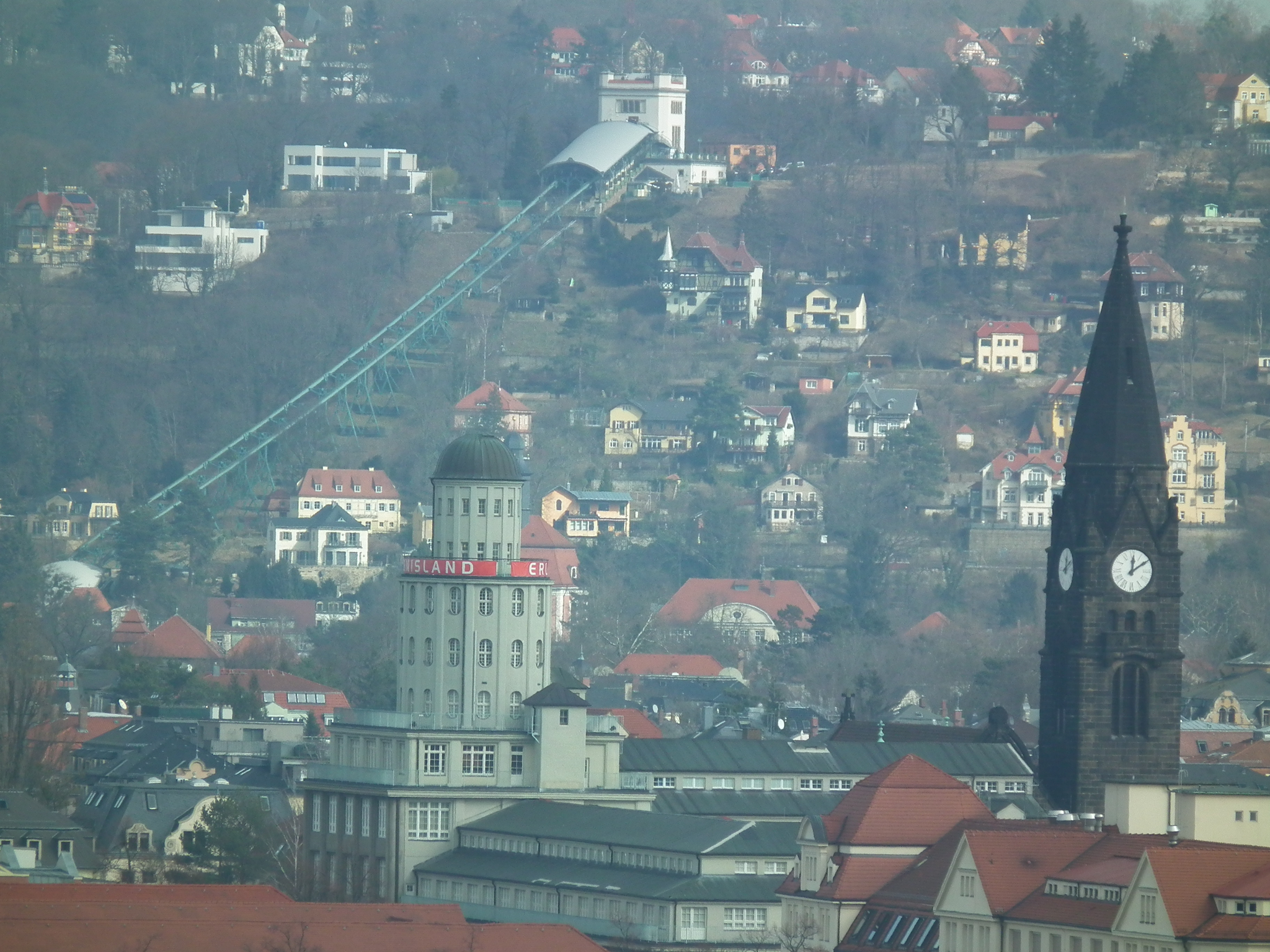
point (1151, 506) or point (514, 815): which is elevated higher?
point (1151, 506)

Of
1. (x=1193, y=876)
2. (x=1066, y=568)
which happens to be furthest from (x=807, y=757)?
(x=1193, y=876)

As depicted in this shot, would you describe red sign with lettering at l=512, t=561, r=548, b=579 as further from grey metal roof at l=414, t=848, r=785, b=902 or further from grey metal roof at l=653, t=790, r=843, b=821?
grey metal roof at l=414, t=848, r=785, b=902

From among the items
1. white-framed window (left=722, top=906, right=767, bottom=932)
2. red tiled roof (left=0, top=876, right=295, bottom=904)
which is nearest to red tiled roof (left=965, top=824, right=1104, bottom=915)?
red tiled roof (left=0, top=876, right=295, bottom=904)

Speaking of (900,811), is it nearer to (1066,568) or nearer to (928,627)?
(1066,568)

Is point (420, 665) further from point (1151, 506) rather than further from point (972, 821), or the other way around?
point (972, 821)

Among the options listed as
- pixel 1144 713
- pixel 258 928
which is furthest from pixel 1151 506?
pixel 258 928

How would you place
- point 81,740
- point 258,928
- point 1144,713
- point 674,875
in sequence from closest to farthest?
point 258,928, point 674,875, point 1144,713, point 81,740

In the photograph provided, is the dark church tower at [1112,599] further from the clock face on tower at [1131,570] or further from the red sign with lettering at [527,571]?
the red sign with lettering at [527,571]

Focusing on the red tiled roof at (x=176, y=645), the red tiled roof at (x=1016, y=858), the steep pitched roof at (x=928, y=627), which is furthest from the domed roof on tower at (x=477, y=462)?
the steep pitched roof at (x=928, y=627)
